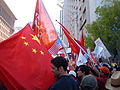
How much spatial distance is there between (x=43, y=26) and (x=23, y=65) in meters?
2.07

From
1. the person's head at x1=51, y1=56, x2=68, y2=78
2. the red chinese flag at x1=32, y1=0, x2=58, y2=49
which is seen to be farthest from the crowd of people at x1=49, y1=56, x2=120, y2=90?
the red chinese flag at x1=32, y1=0, x2=58, y2=49

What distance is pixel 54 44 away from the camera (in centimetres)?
473

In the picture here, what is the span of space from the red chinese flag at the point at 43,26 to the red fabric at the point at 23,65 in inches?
59.3

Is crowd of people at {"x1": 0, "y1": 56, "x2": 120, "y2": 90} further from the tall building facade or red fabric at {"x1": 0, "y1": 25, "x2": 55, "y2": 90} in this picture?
the tall building facade

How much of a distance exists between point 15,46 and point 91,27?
16040 mm

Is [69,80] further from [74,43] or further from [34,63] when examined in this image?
[74,43]

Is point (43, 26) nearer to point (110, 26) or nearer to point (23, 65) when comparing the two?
point (23, 65)

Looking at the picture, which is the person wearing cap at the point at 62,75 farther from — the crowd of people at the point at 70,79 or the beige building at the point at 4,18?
the beige building at the point at 4,18

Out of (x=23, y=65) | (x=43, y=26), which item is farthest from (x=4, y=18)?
(x=23, y=65)

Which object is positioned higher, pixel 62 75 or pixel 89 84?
pixel 62 75

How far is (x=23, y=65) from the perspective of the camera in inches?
102

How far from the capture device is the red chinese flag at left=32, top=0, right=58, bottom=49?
4520mm

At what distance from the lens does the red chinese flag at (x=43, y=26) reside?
4520mm

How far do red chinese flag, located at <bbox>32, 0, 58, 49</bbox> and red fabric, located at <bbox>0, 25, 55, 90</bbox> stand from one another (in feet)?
4.94
